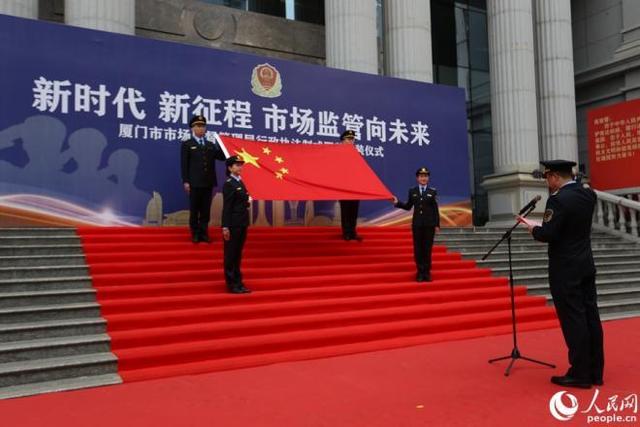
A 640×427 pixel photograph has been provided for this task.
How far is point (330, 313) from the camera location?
6254mm

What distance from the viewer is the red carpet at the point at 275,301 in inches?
204

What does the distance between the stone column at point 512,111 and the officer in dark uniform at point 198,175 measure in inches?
350

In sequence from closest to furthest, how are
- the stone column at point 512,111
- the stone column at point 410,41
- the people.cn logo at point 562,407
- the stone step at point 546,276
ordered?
the people.cn logo at point 562,407, the stone step at point 546,276, the stone column at point 410,41, the stone column at point 512,111

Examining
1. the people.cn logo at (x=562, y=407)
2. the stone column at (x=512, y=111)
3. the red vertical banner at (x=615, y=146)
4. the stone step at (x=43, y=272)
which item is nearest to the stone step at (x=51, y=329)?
the stone step at (x=43, y=272)

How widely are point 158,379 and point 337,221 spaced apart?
Result: 607cm

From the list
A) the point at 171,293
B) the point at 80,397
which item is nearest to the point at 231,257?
the point at 171,293

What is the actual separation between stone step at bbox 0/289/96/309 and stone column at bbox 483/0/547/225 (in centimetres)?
1093

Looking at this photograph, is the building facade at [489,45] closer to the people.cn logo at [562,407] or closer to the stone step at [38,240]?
the stone step at [38,240]

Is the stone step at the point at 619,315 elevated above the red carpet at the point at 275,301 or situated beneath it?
situated beneath

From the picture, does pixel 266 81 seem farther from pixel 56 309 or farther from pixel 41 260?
pixel 56 309

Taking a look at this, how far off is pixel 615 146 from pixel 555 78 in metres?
2.76

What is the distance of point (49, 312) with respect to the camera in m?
5.28

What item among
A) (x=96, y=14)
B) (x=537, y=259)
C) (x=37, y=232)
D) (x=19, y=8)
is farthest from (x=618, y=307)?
(x=19, y=8)

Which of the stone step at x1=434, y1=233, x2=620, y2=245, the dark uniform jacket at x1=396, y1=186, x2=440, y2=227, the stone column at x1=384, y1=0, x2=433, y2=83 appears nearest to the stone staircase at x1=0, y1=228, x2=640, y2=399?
the stone step at x1=434, y1=233, x2=620, y2=245
